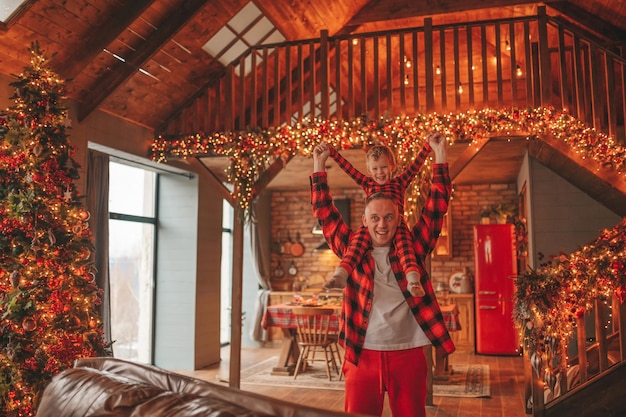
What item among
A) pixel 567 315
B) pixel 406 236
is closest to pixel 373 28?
pixel 567 315

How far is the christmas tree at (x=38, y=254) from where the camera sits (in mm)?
3930

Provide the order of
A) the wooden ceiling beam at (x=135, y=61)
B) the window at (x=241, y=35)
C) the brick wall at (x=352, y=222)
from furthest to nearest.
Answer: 1. the brick wall at (x=352, y=222)
2. the window at (x=241, y=35)
3. the wooden ceiling beam at (x=135, y=61)

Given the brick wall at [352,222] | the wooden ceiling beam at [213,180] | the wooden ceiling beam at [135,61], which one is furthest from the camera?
the brick wall at [352,222]

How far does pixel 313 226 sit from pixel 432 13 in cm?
445

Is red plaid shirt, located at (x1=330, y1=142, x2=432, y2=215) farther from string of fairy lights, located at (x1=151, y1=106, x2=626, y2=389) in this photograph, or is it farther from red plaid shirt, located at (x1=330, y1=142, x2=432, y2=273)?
string of fairy lights, located at (x1=151, y1=106, x2=626, y2=389)

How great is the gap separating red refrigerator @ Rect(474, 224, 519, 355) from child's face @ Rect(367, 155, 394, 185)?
634 cm

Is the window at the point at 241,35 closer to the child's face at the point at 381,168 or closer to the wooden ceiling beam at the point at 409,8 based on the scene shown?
the wooden ceiling beam at the point at 409,8

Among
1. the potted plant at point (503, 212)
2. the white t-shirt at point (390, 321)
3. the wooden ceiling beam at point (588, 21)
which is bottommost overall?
the white t-shirt at point (390, 321)

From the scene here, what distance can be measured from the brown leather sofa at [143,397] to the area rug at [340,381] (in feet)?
14.5

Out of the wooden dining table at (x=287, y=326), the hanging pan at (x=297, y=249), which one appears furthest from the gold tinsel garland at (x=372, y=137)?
the hanging pan at (x=297, y=249)

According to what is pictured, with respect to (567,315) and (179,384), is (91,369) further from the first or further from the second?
(567,315)

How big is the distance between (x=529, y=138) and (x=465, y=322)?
153 inches

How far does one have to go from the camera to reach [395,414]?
212 centimetres

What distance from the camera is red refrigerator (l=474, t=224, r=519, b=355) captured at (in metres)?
8.27
